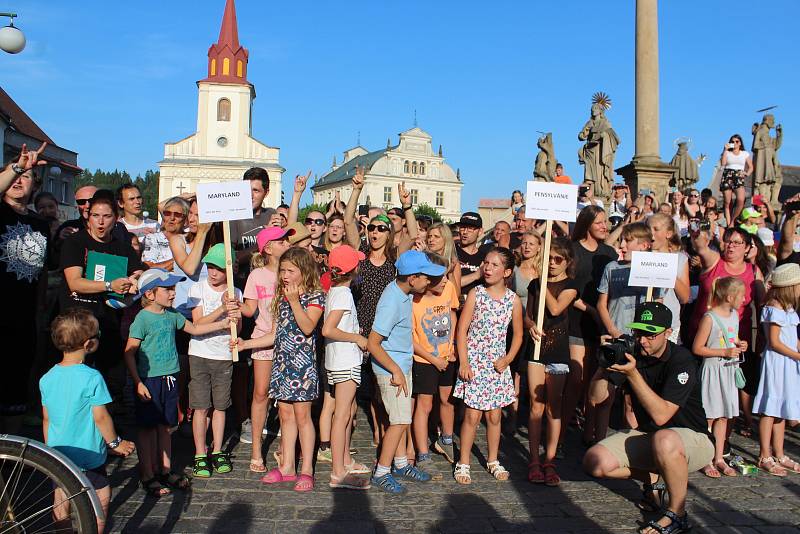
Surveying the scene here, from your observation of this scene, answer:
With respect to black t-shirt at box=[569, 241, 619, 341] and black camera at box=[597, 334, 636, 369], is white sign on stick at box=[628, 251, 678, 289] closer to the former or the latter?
black t-shirt at box=[569, 241, 619, 341]

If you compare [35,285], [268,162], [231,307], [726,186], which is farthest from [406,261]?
[268,162]

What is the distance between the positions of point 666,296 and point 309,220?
4.00 meters

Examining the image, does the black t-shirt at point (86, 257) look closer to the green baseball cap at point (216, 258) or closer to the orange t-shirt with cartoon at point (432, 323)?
the green baseball cap at point (216, 258)

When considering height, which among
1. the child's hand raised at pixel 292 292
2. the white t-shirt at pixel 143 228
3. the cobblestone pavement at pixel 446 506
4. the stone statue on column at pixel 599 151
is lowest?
the cobblestone pavement at pixel 446 506

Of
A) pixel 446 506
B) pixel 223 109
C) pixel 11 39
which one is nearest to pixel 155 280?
pixel 446 506

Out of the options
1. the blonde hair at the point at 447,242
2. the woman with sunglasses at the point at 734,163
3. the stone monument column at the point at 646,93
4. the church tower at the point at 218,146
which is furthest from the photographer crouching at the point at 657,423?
the church tower at the point at 218,146

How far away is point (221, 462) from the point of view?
599 cm

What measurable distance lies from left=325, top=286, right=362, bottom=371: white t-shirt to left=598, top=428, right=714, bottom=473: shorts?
202 centimetres

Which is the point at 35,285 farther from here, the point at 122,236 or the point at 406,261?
the point at 406,261

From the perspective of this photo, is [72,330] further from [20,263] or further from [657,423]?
[657,423]

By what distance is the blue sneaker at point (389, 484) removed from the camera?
5.58m

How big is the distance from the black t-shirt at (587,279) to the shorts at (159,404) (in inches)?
147

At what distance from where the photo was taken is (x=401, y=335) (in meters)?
5.85

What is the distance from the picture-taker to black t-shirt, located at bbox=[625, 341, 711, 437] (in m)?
5.02
